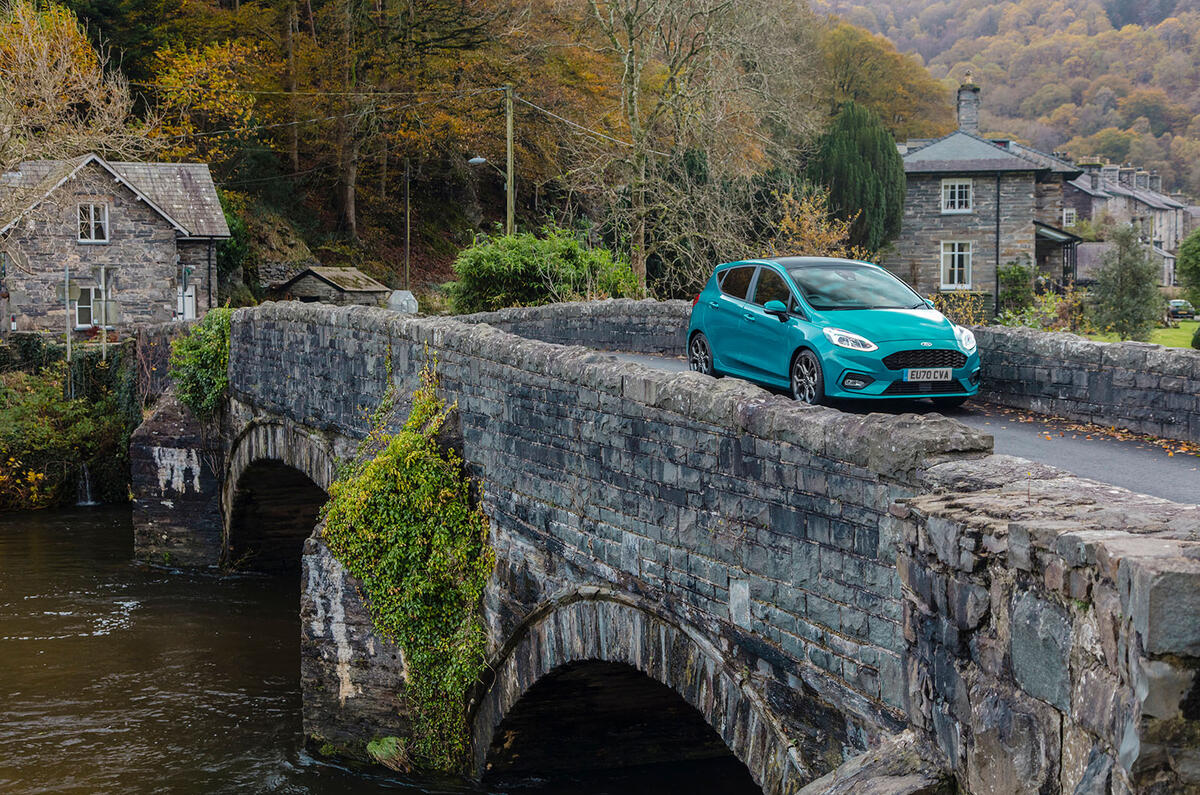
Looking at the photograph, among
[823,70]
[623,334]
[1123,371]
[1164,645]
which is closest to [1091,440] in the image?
[1123,371]

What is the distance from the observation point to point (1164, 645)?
2.85 metres

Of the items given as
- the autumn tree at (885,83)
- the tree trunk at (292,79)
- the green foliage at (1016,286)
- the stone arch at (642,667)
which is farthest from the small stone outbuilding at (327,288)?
the autumn tree at (885,83)

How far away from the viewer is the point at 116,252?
35781 millimetres

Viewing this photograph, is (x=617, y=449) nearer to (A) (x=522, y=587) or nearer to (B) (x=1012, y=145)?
(A) (x=522, y=587)

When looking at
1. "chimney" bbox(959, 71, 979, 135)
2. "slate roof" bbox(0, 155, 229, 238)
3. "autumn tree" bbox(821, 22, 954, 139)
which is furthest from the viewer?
"autumn tree" bbox(821, 22, 954, 139)

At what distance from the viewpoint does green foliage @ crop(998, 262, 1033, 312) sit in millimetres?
41719

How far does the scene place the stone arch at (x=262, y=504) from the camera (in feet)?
63.7

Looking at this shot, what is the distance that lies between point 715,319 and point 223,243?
2986 centimetres

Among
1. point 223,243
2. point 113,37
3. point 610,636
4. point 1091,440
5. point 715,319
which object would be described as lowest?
point 610,636

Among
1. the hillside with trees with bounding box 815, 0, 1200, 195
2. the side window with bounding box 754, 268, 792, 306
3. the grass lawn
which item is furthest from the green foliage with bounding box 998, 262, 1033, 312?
the hillside with trees with bounding box 815, 0, 1200, 195

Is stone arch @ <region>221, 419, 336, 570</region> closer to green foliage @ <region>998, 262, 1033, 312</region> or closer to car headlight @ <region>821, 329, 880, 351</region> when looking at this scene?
car headlight @ <region>821, 329, 880, 351</region>

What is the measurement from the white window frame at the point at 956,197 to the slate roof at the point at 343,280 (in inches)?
824

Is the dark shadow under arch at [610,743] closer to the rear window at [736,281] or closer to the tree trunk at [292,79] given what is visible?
the rear window at [736,281]

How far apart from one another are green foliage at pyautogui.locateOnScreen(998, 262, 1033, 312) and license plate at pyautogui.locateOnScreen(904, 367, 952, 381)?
33.3 m
